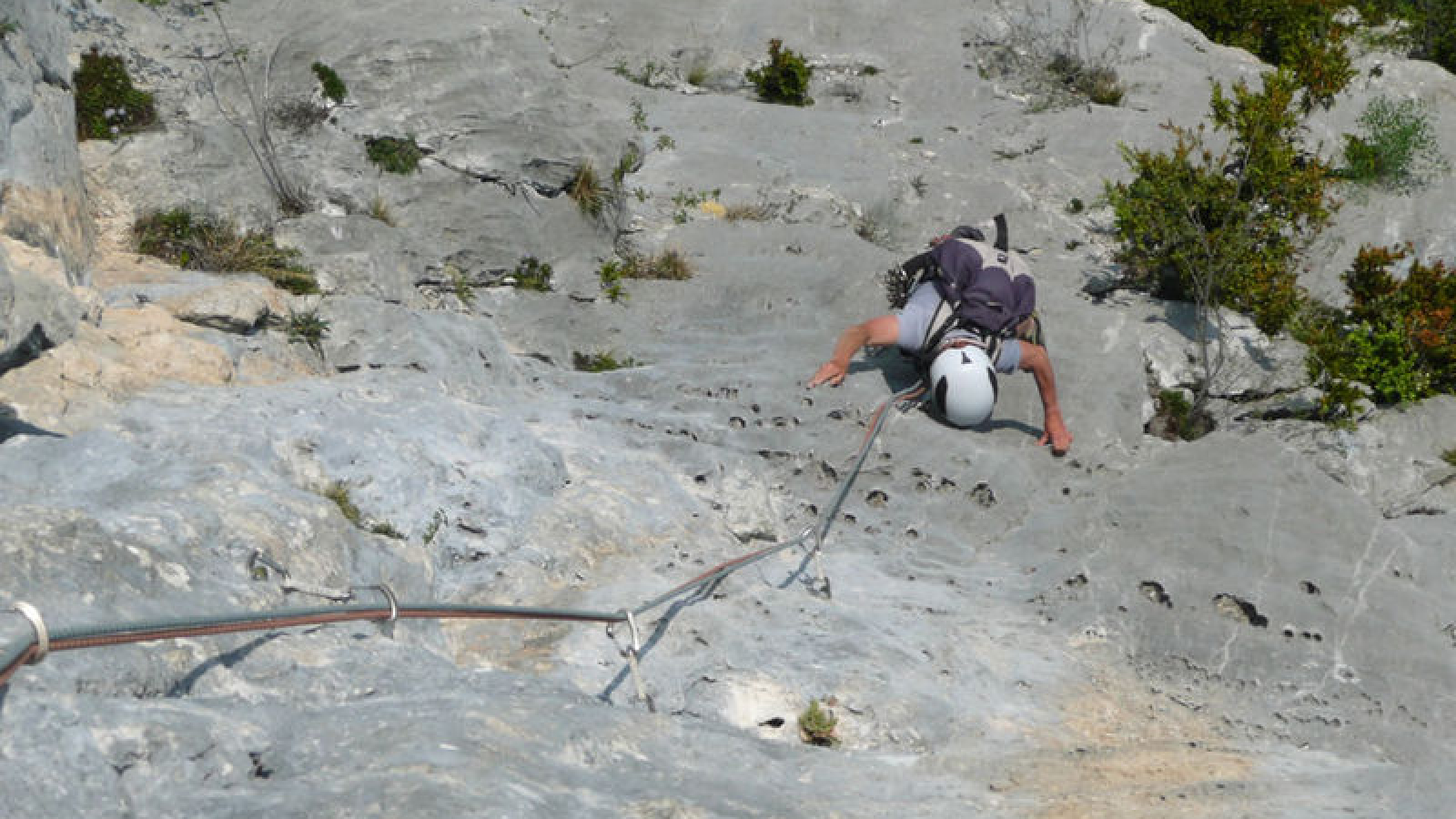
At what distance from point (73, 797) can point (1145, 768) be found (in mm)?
4373

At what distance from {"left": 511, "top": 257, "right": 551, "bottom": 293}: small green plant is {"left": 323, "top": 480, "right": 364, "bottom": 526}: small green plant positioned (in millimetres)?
4256

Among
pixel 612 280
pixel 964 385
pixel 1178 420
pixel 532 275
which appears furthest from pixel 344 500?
pixel 1178 420

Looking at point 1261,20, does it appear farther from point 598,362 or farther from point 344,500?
point 344,500

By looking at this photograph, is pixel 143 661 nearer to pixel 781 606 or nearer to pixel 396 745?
pixel 396 745

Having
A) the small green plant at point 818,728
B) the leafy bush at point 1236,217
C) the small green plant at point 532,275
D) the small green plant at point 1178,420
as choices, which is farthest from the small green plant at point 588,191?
the small green plant at point 818,728

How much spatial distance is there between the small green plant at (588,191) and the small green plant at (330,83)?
7.14 ft

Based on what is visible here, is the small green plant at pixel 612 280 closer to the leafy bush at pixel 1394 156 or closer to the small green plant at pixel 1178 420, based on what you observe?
the small green plant at pixel 1178 420

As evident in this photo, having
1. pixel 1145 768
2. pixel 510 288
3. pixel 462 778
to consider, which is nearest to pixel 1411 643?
pixel 1145 768

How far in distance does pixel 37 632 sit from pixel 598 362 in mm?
6477

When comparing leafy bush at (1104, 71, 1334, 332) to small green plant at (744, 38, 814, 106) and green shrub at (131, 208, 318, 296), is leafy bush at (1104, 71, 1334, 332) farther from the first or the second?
green shrub at (131, 208, 318, 296)

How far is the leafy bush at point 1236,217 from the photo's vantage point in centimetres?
1109

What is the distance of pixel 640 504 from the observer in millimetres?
7082

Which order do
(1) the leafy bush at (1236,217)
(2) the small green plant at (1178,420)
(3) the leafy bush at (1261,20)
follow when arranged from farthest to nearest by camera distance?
(3) the leafy bush at (1261,20) → (1) the leafy bush at (1236,217) → (2) the small green plant at (1178,420)

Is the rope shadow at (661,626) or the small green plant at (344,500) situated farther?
the small green plant at (344,500)
